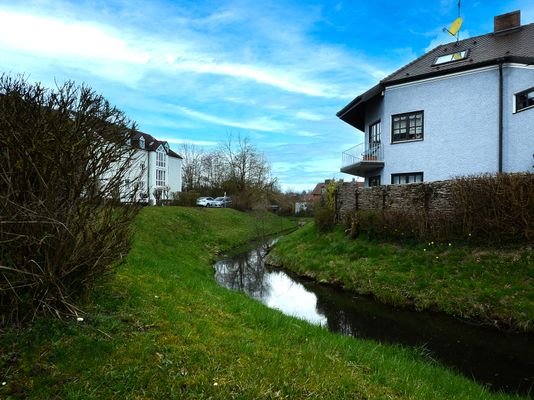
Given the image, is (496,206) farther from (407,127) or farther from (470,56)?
(470,56)

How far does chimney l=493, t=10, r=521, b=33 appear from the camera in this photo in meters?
21.9

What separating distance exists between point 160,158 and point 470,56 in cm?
5517

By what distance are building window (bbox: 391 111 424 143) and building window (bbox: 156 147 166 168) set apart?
5142cm

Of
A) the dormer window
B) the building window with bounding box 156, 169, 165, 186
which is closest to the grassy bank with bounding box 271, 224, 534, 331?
the dormer window

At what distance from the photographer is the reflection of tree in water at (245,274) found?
1414 centimetres

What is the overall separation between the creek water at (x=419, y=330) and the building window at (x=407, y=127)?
1027cm

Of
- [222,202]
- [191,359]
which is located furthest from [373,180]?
[222,202]

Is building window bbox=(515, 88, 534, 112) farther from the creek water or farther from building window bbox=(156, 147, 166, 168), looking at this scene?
building window bbox=(156, 147, 166, 168)

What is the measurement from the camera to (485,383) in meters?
6.51

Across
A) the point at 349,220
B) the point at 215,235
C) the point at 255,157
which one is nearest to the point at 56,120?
the point at 349,220

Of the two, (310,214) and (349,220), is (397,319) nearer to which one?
(349,220)

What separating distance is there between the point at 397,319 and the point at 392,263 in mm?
3840

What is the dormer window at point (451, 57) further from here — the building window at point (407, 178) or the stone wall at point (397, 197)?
the stone wall at point (397, 197)

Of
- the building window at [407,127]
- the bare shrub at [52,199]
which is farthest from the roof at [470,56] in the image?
the bare shrub at [52,199]
